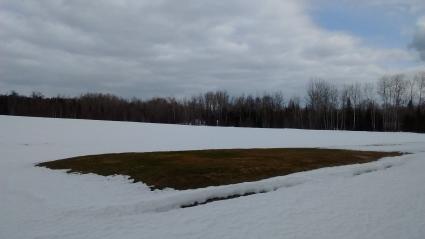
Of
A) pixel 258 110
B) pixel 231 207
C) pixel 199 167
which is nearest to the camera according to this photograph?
pixel 231 207

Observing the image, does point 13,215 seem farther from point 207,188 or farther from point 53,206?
point 207,188

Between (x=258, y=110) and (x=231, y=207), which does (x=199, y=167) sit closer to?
(x=231, y=207)

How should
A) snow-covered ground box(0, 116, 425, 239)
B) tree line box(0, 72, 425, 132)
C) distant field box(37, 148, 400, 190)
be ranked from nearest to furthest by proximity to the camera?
1. snow-covered ground box(0, 116, 425, 239)
2. distant field box(37, 148, 400, 190)
3. tree line box(0, 72, 425, 132)

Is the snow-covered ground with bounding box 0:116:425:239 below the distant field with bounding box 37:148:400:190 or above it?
below

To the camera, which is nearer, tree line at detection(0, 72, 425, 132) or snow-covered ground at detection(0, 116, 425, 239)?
snow-covered ground at detection(0, 116, 425, 239)

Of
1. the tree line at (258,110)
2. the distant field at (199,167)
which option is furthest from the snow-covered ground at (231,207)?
the tree line at (258,110)

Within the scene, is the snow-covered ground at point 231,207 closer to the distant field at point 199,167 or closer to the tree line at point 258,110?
the distant field at point 199,167

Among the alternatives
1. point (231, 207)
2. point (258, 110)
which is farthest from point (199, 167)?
point (258, 110)

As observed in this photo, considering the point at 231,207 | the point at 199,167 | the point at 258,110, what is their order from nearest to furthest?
1. the point at 231,207
2. the point at 199,167
3. the point at 258,110

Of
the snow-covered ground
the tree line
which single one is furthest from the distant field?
the tree line

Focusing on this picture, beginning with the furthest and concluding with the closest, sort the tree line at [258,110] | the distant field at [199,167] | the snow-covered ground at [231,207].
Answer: the tree line at [258,110], the distant field at [199,167], the snow-covered ground at [231,207]

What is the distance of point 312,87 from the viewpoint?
119438 mm

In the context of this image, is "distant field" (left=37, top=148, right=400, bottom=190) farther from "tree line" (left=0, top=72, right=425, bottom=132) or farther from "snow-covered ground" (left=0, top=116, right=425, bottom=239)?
"tree line" (left=0, top=72, right=425, bottom=132)

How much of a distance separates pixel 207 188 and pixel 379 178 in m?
7.92
